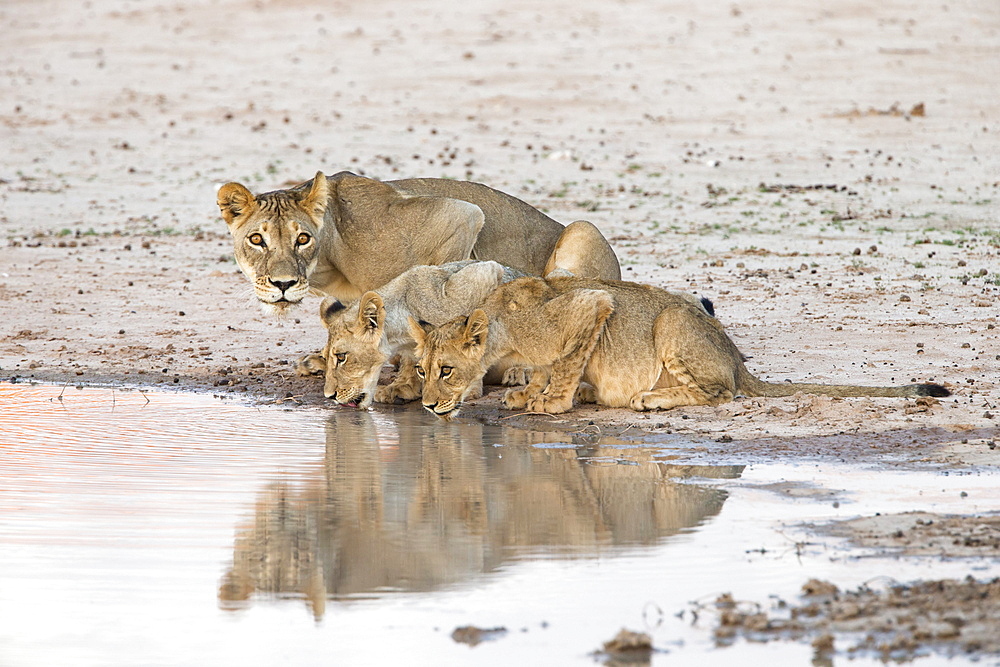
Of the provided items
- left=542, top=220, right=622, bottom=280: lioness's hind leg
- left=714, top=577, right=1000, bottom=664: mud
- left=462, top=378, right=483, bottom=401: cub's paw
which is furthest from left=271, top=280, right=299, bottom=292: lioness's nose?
left=714, top=577, right=1000, bottom=664: mud

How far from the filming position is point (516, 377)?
974cm

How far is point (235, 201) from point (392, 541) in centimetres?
383

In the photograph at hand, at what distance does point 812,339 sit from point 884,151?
8265 mm

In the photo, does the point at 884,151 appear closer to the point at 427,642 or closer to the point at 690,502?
the point at 690,502

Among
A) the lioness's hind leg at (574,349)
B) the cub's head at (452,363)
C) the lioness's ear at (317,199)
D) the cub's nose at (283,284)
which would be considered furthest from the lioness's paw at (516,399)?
the lioness's ear at (317,199)

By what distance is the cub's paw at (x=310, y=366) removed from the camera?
9.90m

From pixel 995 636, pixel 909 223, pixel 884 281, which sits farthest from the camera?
pixel 909 223

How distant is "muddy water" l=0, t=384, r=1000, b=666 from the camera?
4.79m

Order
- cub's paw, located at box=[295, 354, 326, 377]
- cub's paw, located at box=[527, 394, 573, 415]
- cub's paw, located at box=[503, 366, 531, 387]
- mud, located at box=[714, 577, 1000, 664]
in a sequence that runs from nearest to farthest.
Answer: mud, located at box=[714, 577, 1000, 664] → cub's paw, located at box=[527, 394, 573, 415] → cub's paw, located at box=[503, 366, 531, 387] → cub's paw, located at box=[295, 354, 326, 377]

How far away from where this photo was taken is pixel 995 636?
4.51 meters

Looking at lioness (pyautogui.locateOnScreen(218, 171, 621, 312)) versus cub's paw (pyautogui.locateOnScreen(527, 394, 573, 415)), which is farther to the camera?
lioness (pyautogui.locateOnScreen(218, 171, 621, 312))

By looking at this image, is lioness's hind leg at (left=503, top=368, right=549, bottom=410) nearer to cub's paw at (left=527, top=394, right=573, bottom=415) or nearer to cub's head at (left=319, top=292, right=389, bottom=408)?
cub's paw at (left=527, top=394, right=573, bottom=415)

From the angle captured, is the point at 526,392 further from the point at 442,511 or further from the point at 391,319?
the point at 442,511

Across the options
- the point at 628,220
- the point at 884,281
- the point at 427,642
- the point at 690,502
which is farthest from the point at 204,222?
the point at 427,642
